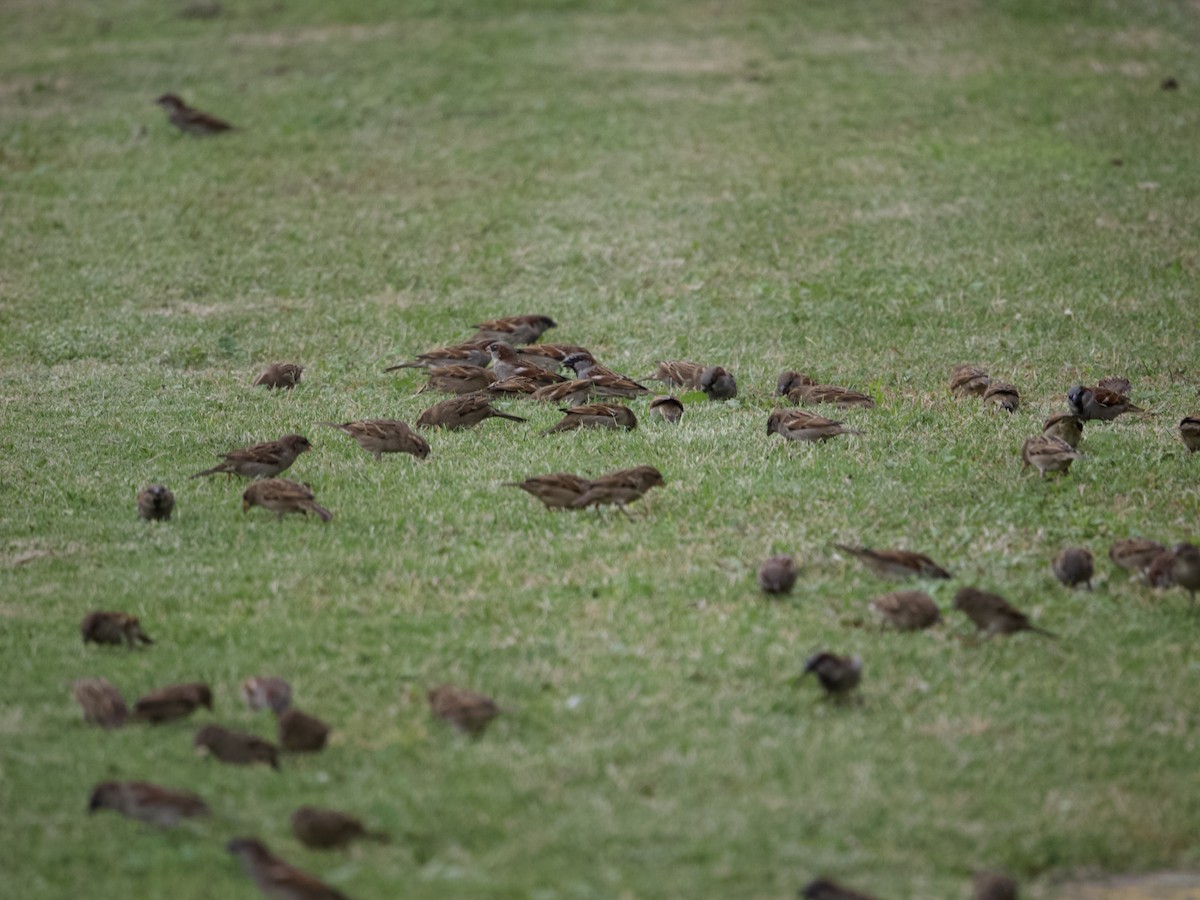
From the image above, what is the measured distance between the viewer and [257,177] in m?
19.2

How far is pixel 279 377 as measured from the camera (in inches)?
475

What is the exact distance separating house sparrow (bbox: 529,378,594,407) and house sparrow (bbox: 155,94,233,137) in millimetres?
11715

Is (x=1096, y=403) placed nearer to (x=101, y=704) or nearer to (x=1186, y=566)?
(x=1186, y=566)

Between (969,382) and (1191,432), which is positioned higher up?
(1191,432)

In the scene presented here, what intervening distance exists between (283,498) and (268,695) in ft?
8.25

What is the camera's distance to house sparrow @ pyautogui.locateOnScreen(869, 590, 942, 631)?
7.09 meters

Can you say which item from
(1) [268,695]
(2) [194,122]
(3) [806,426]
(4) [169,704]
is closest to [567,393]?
(3) [806,426]

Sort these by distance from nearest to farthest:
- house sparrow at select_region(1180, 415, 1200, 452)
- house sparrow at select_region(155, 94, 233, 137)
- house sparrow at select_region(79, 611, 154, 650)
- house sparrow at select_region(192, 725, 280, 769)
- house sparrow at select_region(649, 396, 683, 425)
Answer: house sparrow at select_region(192, 725, 280, 769)
house sparrow at select_region(79, 611, 154, 650)
house sparrow at select_region(1180, 415, 1200, 452)
house sparrow at select_region(649, 396, 683, 425)
house sparrow at select_region(155, 94, 233, 137)

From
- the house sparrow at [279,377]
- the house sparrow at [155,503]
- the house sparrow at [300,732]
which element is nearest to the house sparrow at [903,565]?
the house sparrow at [300,732]

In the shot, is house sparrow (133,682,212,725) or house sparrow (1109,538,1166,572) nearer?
house sparrow (133,682,212,725)

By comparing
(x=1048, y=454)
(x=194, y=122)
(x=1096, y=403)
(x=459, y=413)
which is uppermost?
(x=194, y=122)

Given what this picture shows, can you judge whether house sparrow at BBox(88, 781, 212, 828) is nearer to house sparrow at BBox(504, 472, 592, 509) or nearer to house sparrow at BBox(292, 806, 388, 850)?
house sparrow at BBox(292, 806, 388, 850)

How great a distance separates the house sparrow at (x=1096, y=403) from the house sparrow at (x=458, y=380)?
4.55m

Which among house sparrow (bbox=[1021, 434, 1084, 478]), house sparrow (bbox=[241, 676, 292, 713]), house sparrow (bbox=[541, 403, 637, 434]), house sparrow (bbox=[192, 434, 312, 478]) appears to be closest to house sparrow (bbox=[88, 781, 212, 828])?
house sparrow (bbox=[241, 676, 292, 713])
